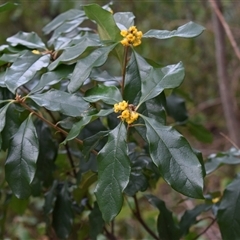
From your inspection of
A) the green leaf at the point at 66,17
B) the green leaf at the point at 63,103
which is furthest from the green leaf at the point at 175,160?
the green leaf at the point at 66,17

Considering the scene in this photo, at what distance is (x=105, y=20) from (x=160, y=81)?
6.9 inches

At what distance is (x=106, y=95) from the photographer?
2.79 feet

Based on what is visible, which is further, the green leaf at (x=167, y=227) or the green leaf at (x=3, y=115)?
the green leaf at (x=167, y=227)

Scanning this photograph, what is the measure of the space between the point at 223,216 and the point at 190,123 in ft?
1.07

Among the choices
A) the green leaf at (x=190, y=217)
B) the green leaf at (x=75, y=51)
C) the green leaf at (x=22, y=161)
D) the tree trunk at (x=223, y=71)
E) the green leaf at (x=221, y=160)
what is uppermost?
the green leaf at (x=75, y=51)

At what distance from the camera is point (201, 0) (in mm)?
3168

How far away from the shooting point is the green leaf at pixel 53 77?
2.96 feet

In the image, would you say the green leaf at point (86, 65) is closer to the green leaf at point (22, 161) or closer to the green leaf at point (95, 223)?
the green leaf at point (22, 161)

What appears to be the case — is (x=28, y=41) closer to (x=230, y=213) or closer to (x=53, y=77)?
(x=53, y=77)

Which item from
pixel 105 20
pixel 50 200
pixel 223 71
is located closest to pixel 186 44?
pixel 223 71

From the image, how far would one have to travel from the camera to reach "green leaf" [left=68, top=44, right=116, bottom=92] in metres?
0.86

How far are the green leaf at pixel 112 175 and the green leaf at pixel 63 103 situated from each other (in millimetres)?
89

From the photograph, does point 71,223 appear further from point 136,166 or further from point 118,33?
point 118,33

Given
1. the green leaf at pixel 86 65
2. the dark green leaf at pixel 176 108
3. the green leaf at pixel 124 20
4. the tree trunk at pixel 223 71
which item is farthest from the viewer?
the tree trunk at pixel 223 71
